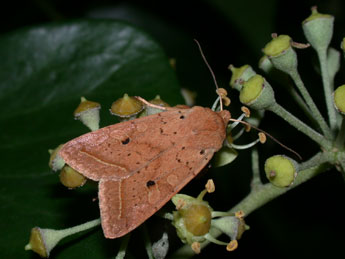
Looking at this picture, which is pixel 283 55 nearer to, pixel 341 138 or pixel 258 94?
pixel 258 94

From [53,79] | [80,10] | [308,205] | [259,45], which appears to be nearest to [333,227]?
[308,205]

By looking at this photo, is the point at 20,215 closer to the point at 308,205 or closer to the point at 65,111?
the point at 65,111

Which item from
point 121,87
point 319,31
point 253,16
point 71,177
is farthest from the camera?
point 253,16

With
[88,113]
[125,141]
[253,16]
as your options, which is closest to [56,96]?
[88,113]

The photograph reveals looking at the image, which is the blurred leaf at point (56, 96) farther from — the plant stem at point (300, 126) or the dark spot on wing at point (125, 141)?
the plant stem at point (300, 126)

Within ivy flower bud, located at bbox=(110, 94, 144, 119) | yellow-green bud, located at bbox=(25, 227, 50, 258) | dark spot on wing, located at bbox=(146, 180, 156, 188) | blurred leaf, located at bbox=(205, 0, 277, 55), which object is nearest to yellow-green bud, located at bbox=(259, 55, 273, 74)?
ivy flower bud, located at bbox=(110, 94, 144, 119)
